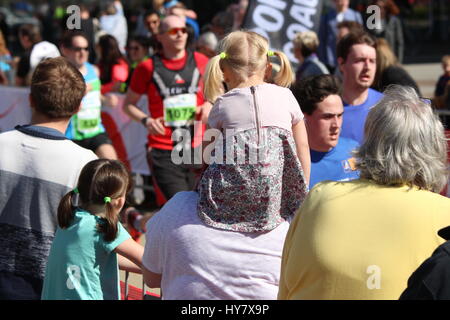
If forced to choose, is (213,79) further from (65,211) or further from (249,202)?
(65,211)

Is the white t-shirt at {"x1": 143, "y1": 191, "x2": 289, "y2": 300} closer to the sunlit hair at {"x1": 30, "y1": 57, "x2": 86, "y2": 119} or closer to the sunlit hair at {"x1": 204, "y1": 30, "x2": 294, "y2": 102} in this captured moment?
the sunlit hair at {"x1": 204, "y1": 30, "x2": 294, "y2": 102}

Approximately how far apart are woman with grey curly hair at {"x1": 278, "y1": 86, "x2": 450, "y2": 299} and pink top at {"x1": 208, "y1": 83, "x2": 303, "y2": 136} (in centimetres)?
53

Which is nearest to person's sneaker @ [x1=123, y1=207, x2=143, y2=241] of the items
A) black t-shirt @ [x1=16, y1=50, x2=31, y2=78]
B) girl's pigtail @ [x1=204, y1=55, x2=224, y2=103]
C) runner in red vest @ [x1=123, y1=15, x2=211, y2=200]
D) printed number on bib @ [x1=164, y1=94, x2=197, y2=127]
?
runner in red vest @ [x1=123, y1=15, x2=211, y2=200]

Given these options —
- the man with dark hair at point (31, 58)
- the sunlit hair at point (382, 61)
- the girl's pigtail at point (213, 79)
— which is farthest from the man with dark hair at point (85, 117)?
the girl's pigtail at point (213, 79)

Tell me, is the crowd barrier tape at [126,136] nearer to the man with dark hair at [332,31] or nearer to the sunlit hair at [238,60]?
the man with dark hair at [332,31]

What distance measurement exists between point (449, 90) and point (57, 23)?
23.5 metres

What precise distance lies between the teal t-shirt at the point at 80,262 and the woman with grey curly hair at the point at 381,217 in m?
1.05

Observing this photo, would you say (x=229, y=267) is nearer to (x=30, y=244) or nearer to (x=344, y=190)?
(x=344, y=190)

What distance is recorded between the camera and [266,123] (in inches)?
131

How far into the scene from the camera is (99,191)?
364cm

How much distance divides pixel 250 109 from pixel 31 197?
1.13 meters

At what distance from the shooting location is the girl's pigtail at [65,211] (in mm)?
3598

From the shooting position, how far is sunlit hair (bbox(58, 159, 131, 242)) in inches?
142

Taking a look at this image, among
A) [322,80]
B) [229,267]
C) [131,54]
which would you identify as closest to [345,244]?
[229,267]
